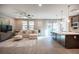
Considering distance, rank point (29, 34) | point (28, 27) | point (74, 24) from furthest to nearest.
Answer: point (74, 24) < point (29, 34) < point (28, 27)

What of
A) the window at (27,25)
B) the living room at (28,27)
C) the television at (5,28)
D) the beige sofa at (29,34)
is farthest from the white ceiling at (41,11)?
the beige sofa at (29,34)

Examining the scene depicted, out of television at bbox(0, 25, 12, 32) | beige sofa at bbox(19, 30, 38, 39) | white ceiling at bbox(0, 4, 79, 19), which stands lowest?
beige sofa at bbox(19, 30, 38, 39)

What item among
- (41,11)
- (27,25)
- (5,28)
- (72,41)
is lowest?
(72,41)

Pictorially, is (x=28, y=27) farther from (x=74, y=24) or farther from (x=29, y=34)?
(x=74, y=24)

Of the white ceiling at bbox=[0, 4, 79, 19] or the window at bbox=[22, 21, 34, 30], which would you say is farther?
the window at bbox=[22, 21, 34, 30]

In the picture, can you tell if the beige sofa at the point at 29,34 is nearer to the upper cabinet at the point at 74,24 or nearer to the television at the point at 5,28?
the television at the point at 5,28

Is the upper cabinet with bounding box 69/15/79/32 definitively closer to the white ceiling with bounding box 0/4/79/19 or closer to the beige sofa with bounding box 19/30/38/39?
the white ceiling with bounding box 0/4/79/19

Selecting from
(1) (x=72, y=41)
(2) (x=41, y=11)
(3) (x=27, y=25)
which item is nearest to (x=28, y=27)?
(3) (x=27, y=25)

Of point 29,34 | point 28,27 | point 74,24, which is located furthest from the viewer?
point 74,24

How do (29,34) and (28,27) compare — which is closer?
(28,27)

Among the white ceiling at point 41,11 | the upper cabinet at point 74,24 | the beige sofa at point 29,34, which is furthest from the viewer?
the upper cabinet at point 74,24

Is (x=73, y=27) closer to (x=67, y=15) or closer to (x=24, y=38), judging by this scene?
(x=67, y=15)

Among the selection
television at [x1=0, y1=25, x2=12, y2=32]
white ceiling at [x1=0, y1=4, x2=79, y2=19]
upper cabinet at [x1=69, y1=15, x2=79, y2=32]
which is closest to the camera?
white ceiling at [x1=0, y1=4, x2=79, y2=19]

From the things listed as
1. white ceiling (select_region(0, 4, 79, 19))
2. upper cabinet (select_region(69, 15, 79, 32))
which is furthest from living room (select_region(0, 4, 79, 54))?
upper cabinet (select_region(69, 15, 79, 32))
